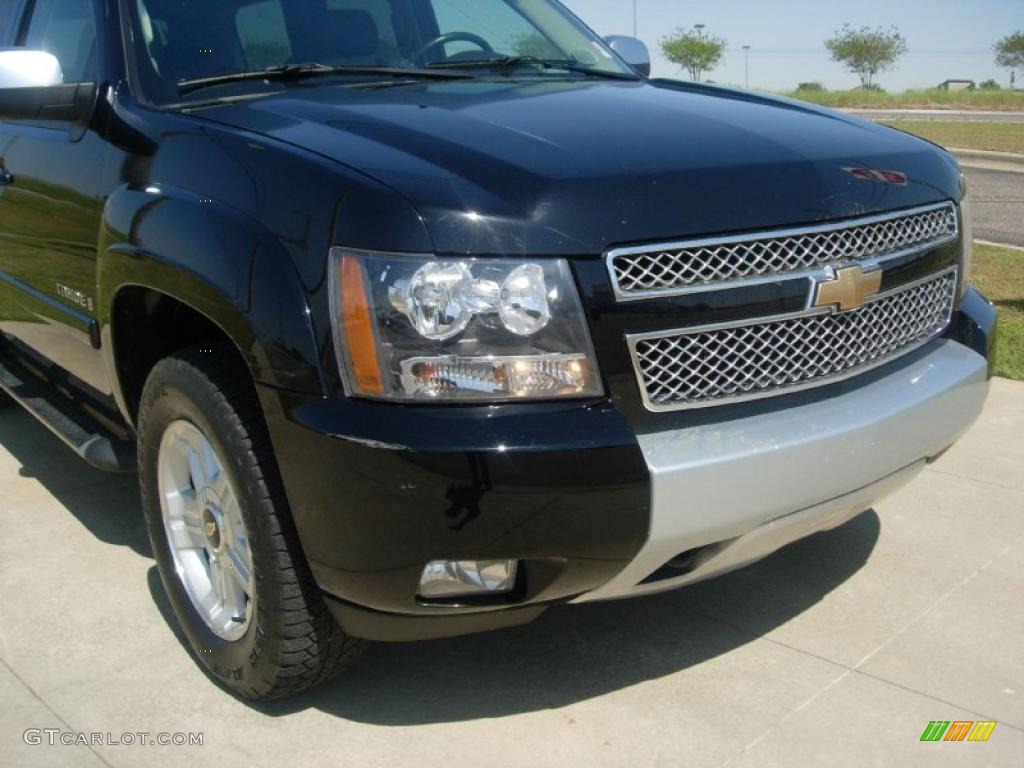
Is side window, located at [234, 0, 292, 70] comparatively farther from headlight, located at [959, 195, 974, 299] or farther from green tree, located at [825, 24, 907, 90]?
green tree, located at [825, 24, 907, 90]

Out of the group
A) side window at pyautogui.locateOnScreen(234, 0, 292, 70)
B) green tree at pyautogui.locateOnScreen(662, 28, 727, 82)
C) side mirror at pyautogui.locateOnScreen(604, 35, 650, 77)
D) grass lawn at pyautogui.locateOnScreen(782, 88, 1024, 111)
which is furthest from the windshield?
green tree at pyautogui.locateOnScreen(662, 28, 727, 82)

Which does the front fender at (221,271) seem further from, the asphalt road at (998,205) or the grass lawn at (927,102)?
the grass lawn at (927,102)

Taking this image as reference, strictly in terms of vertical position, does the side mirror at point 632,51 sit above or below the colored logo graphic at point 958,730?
above

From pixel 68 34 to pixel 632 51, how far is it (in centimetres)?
199

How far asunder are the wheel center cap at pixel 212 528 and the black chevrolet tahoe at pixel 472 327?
0.03ft

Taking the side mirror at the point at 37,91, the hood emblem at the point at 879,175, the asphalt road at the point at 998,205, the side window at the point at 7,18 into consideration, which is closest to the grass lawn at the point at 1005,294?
the asphalt road at the point at 998,205

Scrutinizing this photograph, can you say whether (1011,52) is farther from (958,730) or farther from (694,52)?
(958,730)

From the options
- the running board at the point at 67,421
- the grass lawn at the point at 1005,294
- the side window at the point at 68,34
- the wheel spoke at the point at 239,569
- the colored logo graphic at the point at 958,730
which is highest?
the side window at the point at 68,34

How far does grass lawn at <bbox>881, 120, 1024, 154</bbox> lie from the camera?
1897cm

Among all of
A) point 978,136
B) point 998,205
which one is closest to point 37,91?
point 998,205

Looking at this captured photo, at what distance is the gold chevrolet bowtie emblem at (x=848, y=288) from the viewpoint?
8.94ft

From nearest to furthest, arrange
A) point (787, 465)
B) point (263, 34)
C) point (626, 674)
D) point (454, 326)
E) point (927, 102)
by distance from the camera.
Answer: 1. point (454, 326)
2. point (787, 465)
3. point (626, 674)
4. point (263, 34)
5. point (927, 102)

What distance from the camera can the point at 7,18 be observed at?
4.71 meters

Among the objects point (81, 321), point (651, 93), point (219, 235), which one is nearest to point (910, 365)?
point (651, 93)
